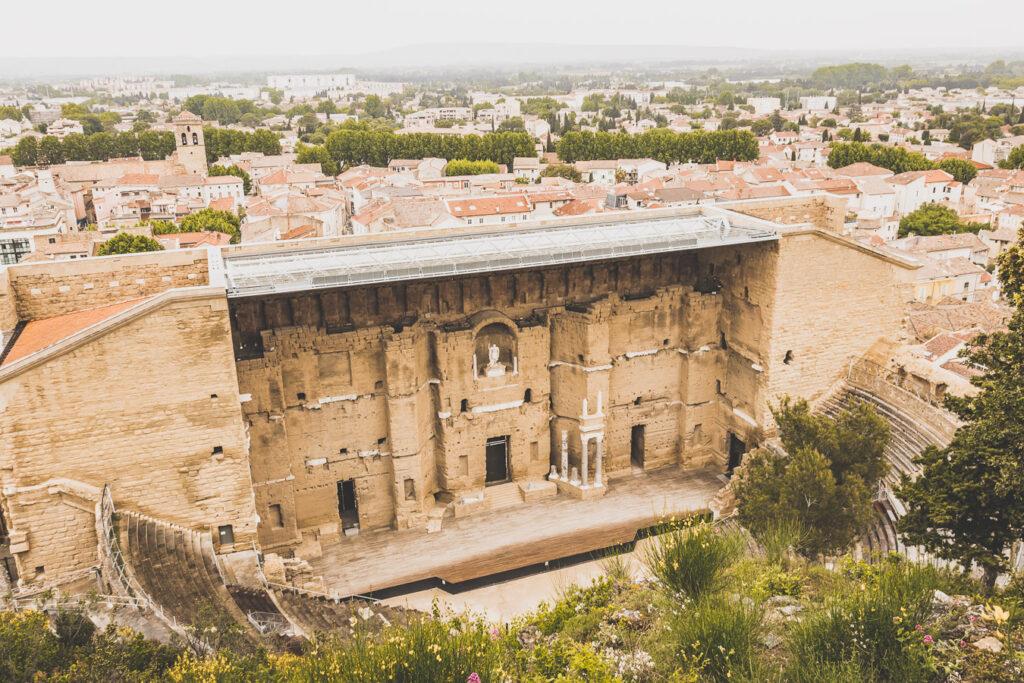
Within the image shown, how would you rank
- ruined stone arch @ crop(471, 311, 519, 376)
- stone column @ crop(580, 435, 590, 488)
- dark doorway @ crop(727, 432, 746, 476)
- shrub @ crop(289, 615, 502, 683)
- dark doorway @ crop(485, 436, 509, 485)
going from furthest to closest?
dark doorway @ crop(727, 432, 746, 476)
dark doorway @ crop(485, 436, 509, 485)
stone column @ crop(580, 435, 590, 488)
ruined stone arch @ crop(471, 311, 519, 376)
shrub @ crop(289, 615, 502, 683)

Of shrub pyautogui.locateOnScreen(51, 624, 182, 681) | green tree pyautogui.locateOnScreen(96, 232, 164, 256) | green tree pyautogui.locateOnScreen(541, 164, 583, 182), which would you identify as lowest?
green tree pyautogui.locateOnScreen(541, 164, 583, 182)

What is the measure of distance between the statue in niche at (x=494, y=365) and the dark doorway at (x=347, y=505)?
5569 mm

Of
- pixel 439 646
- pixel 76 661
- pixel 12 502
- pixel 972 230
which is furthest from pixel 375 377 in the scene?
pixel 972 230

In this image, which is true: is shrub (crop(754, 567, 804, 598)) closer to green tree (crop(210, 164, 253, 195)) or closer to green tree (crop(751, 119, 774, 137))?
green tree (crop(210, 164, 253, 195))

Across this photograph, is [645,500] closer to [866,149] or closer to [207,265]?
[207,265]

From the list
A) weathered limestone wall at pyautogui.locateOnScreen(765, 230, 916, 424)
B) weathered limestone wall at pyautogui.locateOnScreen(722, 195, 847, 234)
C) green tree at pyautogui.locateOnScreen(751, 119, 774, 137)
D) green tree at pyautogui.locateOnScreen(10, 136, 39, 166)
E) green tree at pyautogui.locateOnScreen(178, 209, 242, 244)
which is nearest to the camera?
weathered limestone wall at pyautogui.locateOnScreen(765, 230, 916, 424)

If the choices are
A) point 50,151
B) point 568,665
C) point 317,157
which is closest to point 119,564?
point 568,665

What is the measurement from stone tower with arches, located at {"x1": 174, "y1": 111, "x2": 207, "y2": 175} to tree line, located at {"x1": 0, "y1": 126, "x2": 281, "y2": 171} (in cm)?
815

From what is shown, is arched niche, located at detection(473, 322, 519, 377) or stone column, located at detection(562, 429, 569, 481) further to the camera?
stone column, located at detection(562, 429, 569, 481)

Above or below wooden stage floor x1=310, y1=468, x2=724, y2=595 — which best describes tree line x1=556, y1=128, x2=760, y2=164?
above

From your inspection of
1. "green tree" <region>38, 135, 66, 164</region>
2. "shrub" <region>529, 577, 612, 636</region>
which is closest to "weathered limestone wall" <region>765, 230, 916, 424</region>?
"shrub" <region>529, 577, 612, 636</region>

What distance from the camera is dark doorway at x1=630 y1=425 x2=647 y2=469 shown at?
28594 mm

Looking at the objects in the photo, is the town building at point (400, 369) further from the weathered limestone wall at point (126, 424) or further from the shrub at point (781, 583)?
the shrub at point (781, 583)

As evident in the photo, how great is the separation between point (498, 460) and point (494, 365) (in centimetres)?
369
